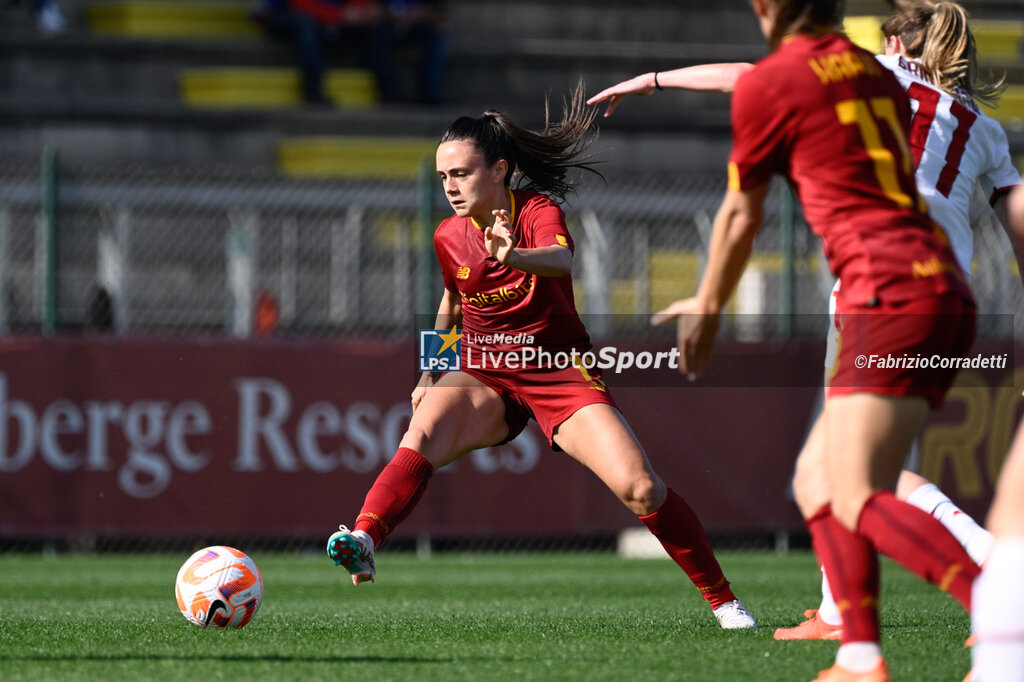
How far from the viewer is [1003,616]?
9.27 ft

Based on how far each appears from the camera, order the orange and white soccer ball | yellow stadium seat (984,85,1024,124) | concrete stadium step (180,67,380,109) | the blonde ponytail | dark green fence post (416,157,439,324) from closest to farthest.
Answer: the blonde ponytail → the orange and white soccer ball → dark green fence post (416,157,439,324) → concrete stadium step (180,67,380,109) → yellow stadium seat (984,85,1024,124)

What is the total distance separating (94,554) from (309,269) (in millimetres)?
3024

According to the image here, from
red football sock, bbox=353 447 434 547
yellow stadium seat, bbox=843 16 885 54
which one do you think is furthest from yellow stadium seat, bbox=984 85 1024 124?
red football sock, bbox=353 447 434 547

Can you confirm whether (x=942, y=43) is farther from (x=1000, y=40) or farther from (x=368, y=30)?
(x=1000, y=40)

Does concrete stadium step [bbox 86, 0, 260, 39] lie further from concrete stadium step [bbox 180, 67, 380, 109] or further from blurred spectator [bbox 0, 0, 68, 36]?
concrete stadium step [bbox 180, 67, 380, 109]

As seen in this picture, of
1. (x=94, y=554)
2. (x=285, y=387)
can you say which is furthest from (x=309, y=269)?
(x=94, y=554)

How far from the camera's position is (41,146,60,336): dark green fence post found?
33.7ft

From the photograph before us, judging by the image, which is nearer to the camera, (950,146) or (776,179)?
(950,146)

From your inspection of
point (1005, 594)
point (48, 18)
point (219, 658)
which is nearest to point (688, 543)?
point (219, 658)

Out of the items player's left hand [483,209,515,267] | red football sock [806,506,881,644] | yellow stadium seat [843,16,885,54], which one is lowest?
red football sock [806,506,881,644]

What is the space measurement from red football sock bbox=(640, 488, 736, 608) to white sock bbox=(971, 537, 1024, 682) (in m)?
2.59

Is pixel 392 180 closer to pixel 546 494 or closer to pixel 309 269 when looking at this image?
pixel 309 269

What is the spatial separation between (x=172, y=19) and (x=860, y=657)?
14440mm

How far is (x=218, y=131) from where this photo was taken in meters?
14.8
